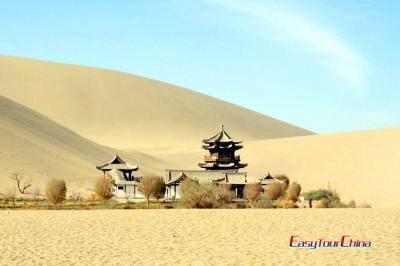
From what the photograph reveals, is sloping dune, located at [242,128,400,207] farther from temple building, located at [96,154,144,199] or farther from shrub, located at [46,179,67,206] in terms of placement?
shrub, located at [46,179,67,206]

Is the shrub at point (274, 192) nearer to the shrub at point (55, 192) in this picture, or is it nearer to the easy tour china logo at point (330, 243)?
the shrub at point (55, 192)

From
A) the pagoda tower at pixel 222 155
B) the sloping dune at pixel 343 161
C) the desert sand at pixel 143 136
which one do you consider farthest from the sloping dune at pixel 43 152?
the sloping dune at pixel 343 161

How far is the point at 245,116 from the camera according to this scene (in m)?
158

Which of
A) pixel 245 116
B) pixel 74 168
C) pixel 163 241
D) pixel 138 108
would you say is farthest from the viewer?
pixel 245 116

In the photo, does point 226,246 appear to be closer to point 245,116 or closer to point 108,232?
point 108,232

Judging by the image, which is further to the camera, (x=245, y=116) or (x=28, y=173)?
(x=245, y=116)

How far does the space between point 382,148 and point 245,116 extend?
7790 cm

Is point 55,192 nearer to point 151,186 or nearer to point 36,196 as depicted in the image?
point 151,186

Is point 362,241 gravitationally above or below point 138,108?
below

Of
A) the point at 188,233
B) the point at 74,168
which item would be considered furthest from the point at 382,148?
the point at 188,233

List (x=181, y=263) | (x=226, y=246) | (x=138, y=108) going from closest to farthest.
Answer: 1. (x=181, y=263)
2. (x=226, y=246)
3. (x=138, y=108)

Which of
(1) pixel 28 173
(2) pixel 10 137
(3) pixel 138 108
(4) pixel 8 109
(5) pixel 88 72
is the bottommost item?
(1) pixel 28 173

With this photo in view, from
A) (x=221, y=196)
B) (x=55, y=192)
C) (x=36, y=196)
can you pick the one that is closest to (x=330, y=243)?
(x=221, y=196)

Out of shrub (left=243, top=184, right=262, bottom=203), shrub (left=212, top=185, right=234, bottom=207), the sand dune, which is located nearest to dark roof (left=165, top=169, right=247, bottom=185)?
shrub (left=243, top=184, right=262, bottom=203)
